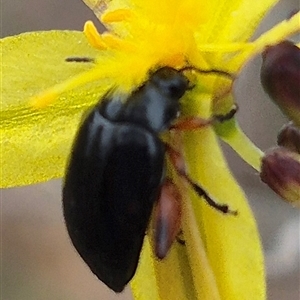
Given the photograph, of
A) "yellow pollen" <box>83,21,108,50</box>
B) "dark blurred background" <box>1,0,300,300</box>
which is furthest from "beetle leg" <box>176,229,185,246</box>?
"dark blurred background" <box>1,0,300,300</box>

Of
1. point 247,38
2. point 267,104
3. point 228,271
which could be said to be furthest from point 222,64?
point 267,104

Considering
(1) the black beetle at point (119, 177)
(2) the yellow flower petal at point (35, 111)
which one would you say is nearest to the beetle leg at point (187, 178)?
(1) the black beetle at point (119, 177)

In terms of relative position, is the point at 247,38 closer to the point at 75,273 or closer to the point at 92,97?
the point at 92,97

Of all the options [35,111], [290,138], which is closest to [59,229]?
[35,111]

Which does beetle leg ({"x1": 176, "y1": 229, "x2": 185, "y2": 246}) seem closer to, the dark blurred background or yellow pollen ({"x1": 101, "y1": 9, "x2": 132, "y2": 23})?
yellow pollen ({"x1": 101, "y1": 9, "x2": 132, "y2": 23})

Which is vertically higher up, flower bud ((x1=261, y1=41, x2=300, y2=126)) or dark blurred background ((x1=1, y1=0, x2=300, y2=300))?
flower bud ((x1=261, y1=41, x2=300, y2=126))

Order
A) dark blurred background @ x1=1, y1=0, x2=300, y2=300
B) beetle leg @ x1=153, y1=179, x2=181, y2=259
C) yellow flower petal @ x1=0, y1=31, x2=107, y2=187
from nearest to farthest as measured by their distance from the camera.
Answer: beetle leg @ x1=153, y1=179, x2=181, y2=259 → yellow flower petal @ x1=0, y1=31, x2=107, y2=187 → dark blurred background @ x1=1, y1=0, x2=300, y2=300
